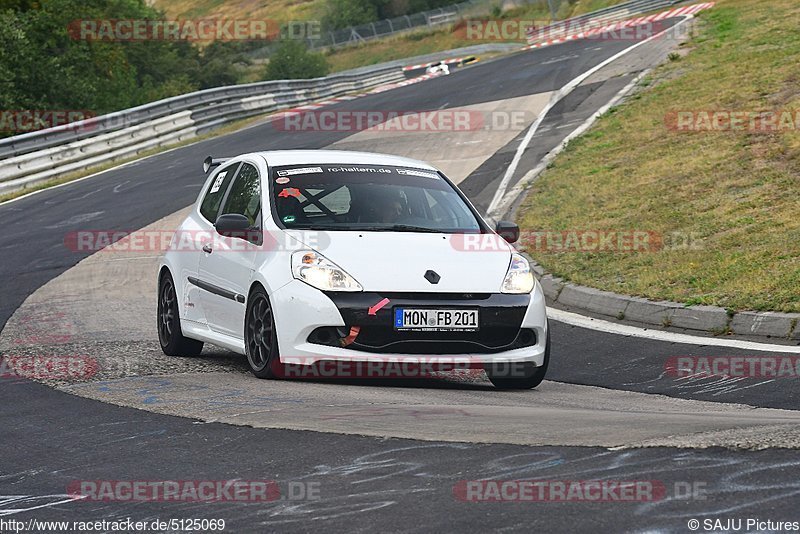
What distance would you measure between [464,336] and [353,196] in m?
1.62

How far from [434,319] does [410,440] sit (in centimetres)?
219

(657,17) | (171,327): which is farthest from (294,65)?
(171,327)

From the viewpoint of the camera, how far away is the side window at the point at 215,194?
987 cm

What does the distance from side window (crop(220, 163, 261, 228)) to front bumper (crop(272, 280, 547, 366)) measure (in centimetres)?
125

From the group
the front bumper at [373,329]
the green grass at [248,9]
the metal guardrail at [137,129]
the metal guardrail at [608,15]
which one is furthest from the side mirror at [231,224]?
the green grass at [248,9]

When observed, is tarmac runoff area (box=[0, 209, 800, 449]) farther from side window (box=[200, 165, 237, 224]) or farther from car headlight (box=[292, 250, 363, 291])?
side window (box=[200, 165, 237, 224])

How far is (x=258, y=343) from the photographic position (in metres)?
8.35

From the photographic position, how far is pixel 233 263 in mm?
8891

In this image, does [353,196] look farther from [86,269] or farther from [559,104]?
[559,104]

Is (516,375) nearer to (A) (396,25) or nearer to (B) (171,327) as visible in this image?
(B) (171,327)

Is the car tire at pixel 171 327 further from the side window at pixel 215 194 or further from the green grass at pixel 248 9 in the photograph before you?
Result: the green grass at pixel 248 9

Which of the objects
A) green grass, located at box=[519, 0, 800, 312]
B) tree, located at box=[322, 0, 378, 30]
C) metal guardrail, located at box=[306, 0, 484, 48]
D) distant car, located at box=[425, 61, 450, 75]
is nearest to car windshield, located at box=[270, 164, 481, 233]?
green grass, located at box=[519, 0, 800, 312]

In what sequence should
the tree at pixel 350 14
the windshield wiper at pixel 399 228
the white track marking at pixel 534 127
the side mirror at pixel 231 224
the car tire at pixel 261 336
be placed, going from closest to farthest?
the car tire at pixel 261 336 → the windshield wiper at pixel 399 228 → the side mirror at pixel 231 224 → the white track marking at pixel 534 127 → the tree at pixel 350 14

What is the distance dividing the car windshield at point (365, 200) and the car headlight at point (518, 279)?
2.14 ft
